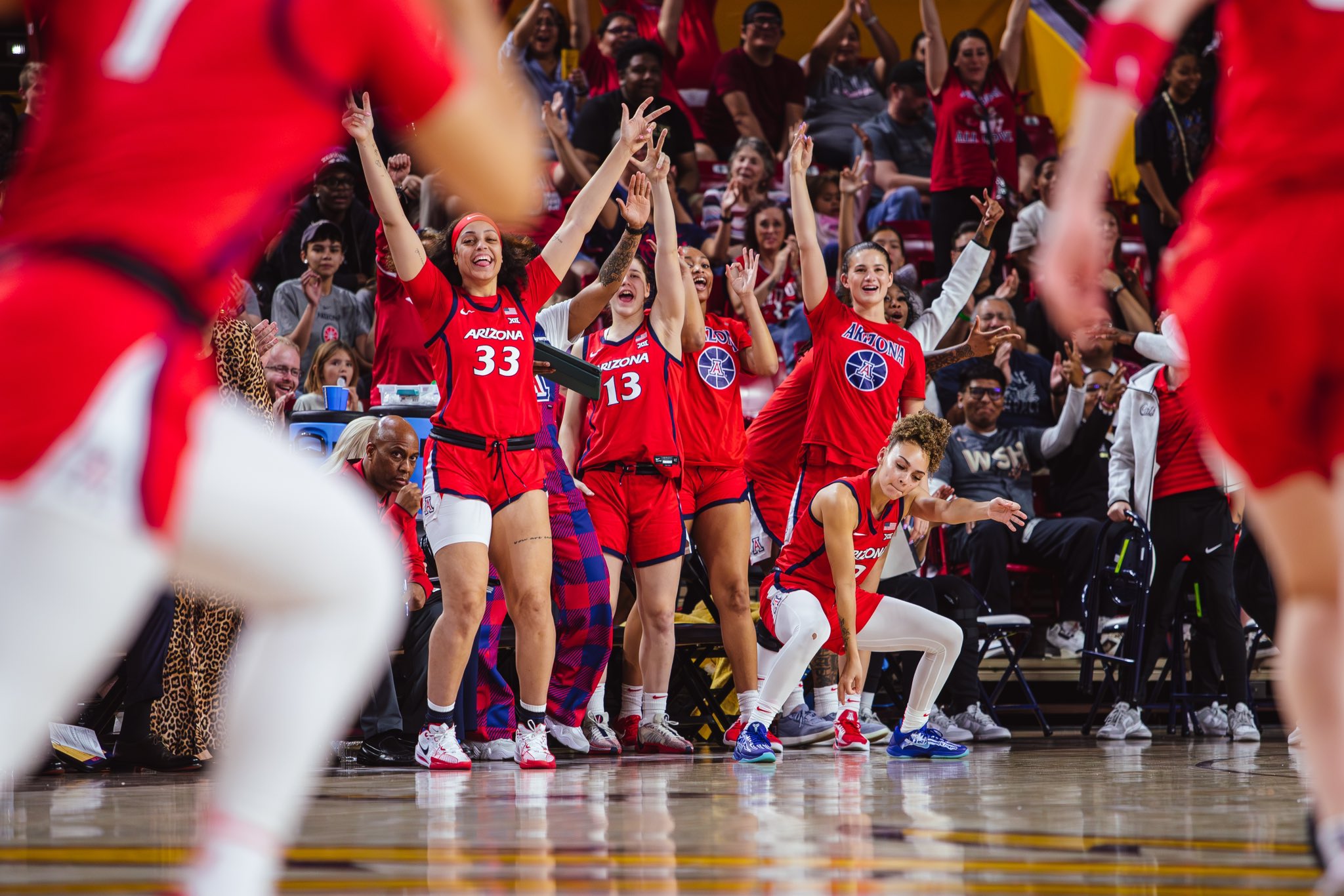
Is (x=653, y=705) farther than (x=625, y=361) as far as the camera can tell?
No

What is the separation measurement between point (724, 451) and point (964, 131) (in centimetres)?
593

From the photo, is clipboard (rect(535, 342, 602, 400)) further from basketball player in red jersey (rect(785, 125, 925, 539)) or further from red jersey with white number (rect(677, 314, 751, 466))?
basketball player in red jersey (rect(785, 125, 925, 539))

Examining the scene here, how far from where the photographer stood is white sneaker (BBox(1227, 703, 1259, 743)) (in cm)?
795

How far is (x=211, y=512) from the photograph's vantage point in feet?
5.68

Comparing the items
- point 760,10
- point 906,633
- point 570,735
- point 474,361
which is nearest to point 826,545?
point 906,633

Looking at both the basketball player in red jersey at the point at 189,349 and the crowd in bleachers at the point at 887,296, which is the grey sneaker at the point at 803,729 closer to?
the crowd in bleachers at the point at 887,296

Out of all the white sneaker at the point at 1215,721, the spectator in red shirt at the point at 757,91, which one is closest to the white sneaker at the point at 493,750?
the white sneaker at the point at 1215,721

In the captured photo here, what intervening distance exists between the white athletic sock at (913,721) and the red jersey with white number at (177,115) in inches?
218

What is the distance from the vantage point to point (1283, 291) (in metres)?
2.14

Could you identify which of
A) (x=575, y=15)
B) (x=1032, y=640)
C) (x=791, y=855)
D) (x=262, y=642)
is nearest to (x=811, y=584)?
(x=1032, y=640)

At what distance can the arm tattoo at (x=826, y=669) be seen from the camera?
7922mm

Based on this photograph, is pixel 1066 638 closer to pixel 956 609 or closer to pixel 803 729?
pixel 956 609

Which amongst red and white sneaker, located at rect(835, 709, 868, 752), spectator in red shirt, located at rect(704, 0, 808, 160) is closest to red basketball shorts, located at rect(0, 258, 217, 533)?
red and white sneaker, located at rect(835, 709, 868, 752)

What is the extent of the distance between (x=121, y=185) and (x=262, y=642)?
0.60 metres
